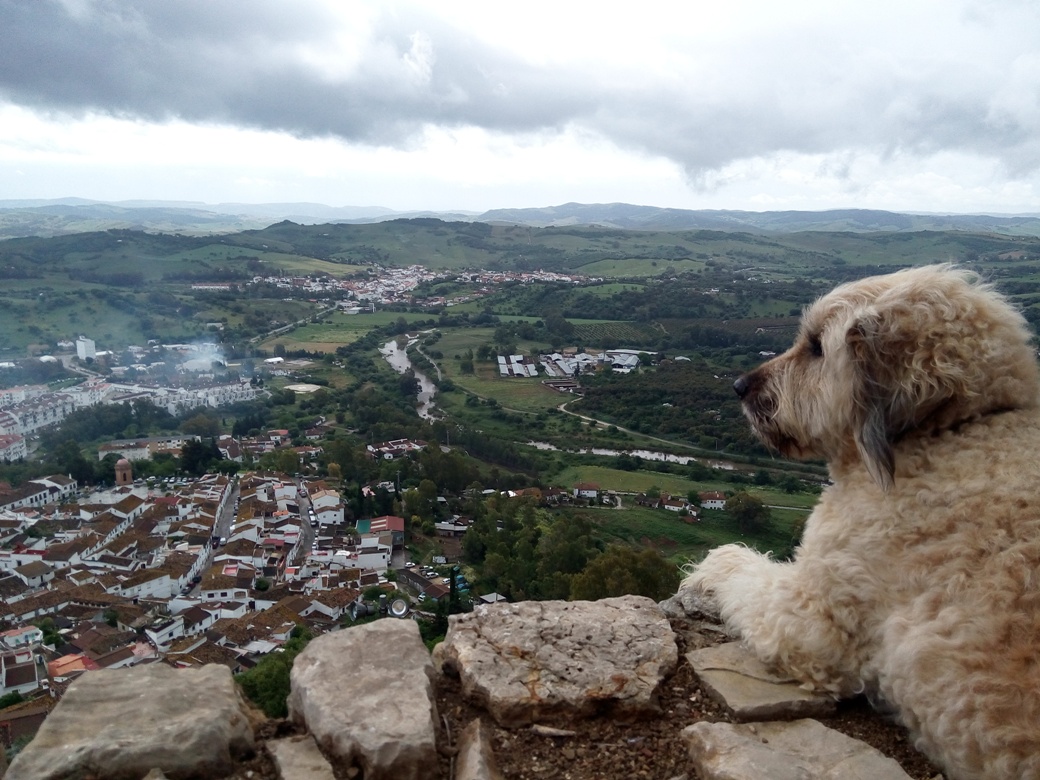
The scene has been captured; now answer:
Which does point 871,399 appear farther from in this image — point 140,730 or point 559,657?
point 140,730

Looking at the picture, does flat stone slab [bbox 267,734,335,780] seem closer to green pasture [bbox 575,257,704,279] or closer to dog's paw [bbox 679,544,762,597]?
dog's paw [bbox 679,544,762,597]

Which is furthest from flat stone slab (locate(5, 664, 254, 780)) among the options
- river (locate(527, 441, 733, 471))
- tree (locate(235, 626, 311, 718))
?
river (locate(527, 441, 733, 471))

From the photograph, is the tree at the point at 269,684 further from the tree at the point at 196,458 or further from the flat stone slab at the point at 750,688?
the tree at the point at 196,458

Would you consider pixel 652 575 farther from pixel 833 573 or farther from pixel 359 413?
pixel 359 413

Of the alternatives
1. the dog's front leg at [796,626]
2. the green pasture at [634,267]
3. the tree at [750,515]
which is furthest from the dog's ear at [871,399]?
the green pasture at [634,267]

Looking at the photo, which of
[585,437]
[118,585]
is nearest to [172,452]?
[118,585]

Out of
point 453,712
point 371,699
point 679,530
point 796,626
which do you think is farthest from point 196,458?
point 796,626

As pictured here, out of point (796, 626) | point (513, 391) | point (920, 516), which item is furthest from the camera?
point (513, 391)
